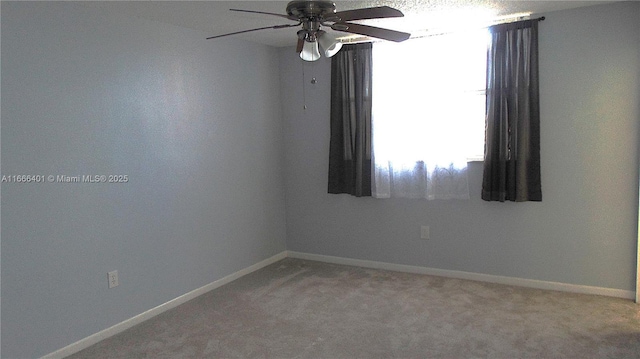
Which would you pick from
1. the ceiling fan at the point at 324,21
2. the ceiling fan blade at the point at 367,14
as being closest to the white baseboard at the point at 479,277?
the ceiling fan at the point at 324,21

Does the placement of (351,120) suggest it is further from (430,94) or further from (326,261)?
(326,261)

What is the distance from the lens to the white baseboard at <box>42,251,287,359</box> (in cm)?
310

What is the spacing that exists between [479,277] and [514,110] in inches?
59.6

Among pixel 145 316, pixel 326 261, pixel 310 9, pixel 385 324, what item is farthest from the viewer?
pixel 326 261

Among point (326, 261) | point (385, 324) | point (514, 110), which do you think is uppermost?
point (514, 110)

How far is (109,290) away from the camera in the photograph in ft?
11.1

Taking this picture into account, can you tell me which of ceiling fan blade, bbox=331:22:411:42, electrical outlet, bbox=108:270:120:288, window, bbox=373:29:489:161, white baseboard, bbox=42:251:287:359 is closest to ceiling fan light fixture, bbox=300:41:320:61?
ceiling fan blade, bbox=331:22:411:42

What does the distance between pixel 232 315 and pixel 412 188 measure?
2019mm

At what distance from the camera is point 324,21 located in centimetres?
255

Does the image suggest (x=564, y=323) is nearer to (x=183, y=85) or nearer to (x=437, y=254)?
(x=437, y=254)

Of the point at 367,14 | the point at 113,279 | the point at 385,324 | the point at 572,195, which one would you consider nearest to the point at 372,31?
the point at 367,14

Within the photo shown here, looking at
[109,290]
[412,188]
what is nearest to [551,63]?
[412,188]

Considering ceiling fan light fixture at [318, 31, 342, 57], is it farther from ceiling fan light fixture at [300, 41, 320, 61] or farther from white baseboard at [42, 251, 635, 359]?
white baseboard at [42, 251, 635, 359]

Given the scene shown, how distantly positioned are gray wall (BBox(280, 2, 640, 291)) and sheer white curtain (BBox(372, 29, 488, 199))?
135 mm
